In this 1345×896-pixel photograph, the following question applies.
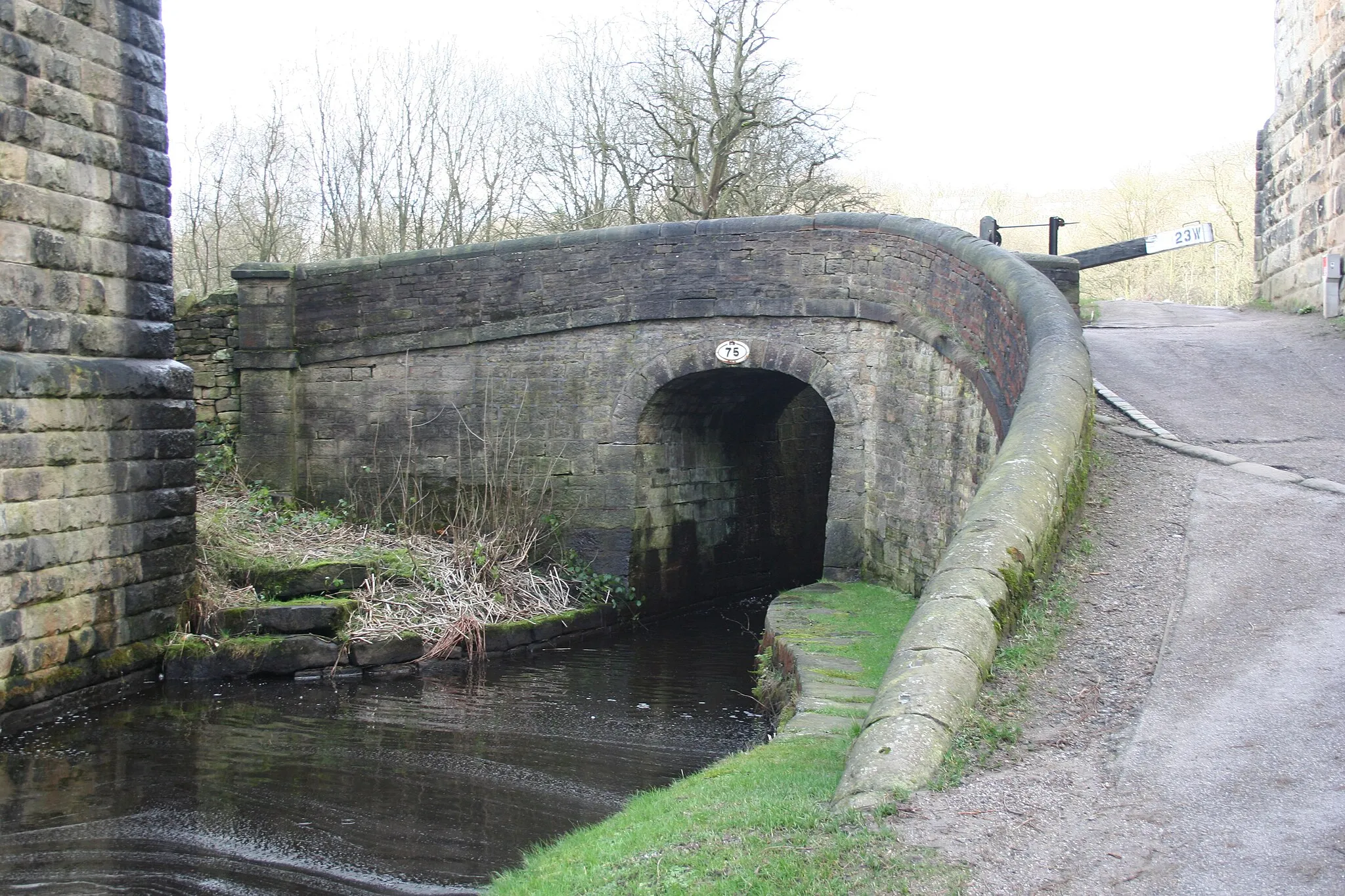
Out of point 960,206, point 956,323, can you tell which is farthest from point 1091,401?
point 960,206

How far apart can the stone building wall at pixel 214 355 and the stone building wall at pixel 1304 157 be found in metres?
11.3

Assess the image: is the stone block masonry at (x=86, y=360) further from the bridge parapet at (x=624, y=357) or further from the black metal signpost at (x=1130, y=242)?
the black metal signpost at (x=1130, y=242)

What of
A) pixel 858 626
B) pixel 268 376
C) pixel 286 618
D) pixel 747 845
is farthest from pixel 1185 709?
pixel 268 376

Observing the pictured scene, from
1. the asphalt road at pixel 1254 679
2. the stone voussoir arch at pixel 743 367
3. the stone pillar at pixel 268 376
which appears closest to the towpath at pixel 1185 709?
the asphalt road at pixel 1254 679

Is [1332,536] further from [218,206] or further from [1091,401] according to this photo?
[218,206]

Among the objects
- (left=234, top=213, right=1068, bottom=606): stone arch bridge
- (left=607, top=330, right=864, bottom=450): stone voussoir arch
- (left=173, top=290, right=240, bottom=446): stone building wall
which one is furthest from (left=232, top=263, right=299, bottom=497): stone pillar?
(left=607, top=330, right=864, bottom=450): stone voussoir arch

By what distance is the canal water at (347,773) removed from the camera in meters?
5.26

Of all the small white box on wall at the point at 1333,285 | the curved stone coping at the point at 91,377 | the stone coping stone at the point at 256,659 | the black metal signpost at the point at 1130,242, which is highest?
the black metal signpost at the point at 1130,242

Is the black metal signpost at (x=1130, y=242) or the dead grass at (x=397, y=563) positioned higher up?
the black metal signpost at (x=1130, y=242)

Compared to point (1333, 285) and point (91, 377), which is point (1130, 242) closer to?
point (1333, 285)

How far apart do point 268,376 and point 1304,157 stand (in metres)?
11.1

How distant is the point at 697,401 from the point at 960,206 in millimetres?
22507

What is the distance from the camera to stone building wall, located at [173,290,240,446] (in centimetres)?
1302

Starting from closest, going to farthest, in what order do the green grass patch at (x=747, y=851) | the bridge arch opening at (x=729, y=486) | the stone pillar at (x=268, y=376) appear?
the green grass patch at (x=747, y=851) → the bridge arch opening at (x=729, y=486) → the stone pillar at (x=268, y=376)
